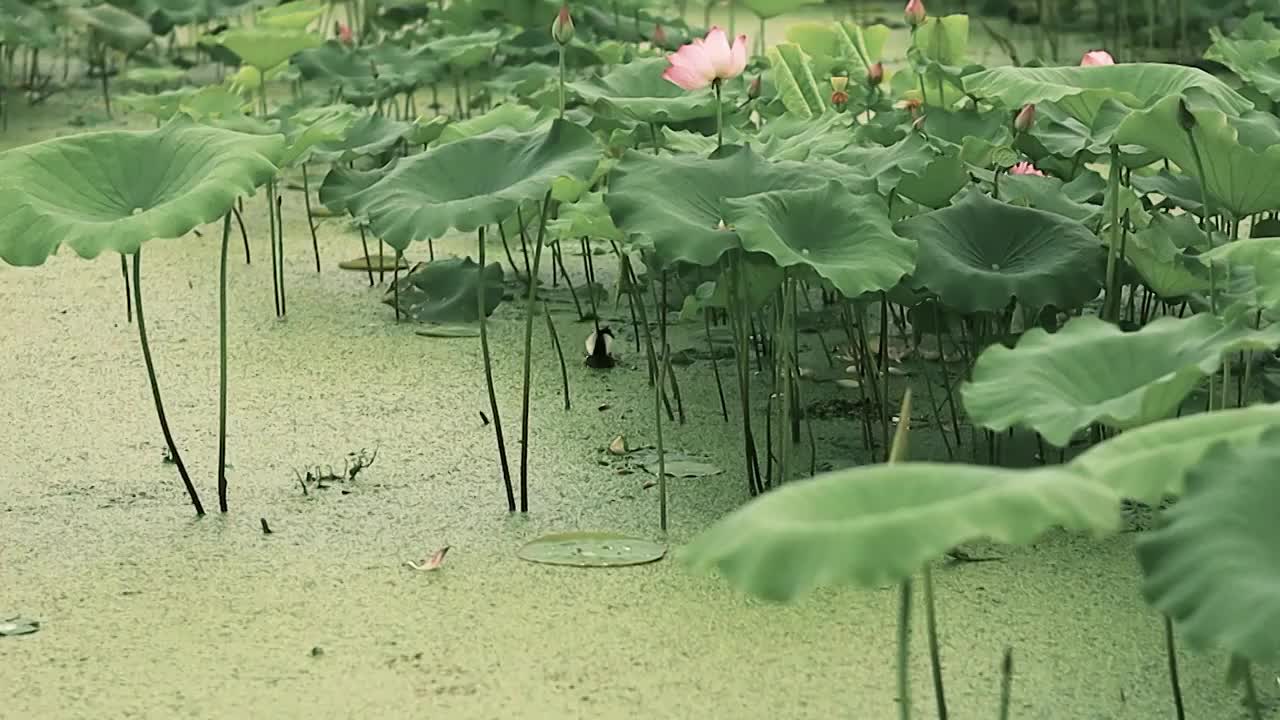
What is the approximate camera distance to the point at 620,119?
222 centimetres

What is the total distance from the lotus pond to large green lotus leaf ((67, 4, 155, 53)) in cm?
120

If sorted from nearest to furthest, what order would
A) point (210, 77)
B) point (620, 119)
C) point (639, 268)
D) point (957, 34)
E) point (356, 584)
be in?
point (356, 584) < point (620, 119) < point (957, 34) < point (639, 268) < point (210, 77)

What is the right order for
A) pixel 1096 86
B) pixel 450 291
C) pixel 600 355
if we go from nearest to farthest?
1. pixel 1096 86
2. pixel 600 355
3. pixel 450 291

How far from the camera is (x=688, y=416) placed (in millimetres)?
2084

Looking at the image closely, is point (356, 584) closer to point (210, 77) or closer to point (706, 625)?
point (706, 625)

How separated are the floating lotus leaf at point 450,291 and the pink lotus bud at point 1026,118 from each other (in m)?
0.75

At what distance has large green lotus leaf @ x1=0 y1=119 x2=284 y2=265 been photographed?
1.60 m

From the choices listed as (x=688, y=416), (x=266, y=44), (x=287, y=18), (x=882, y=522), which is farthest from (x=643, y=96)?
(x=882, y=522)

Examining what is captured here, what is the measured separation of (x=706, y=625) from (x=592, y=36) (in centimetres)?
201

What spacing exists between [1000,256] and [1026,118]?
0.73 feet

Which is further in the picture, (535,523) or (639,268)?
(639,268)

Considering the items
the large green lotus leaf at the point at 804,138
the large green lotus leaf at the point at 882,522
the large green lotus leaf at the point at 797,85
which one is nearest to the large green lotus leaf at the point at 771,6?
the large green lotus leaf at the point at 797,85

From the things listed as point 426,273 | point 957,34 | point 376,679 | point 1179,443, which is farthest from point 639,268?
point 1179,443

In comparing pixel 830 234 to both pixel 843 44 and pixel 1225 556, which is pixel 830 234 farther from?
pixel 843 44
